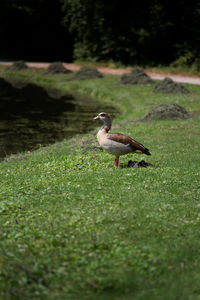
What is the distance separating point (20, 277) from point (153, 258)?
2505 millimetres

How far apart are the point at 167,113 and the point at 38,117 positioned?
10209 millimetres

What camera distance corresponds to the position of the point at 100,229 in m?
10.2

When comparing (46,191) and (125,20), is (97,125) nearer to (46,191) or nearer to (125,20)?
(46,191)

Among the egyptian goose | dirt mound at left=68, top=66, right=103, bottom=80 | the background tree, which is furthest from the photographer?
the background tree

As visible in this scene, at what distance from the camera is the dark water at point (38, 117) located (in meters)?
25.8

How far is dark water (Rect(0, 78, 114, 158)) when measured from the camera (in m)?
25.8

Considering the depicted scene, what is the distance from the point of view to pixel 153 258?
903 centimetres

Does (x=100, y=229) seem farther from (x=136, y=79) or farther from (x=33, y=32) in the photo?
(x=33, y=32)

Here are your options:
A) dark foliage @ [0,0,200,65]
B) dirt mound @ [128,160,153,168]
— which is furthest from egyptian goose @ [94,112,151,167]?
dark foliage @ [0,0,200,65]

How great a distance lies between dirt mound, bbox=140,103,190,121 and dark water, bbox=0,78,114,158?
4.13m

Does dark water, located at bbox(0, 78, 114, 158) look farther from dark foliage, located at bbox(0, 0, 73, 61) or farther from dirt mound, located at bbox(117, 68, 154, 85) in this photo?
dark foliage, located at bbox(0, 0, 73, 61)

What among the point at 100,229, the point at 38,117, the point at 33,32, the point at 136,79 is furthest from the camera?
the point at 33,32

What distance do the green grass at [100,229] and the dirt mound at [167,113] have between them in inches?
393

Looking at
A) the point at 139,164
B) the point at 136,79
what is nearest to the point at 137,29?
the point at 136,79
